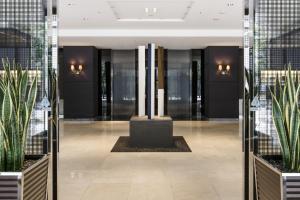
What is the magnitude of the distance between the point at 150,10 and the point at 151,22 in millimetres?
1657

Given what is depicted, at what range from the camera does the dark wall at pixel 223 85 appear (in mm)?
16266

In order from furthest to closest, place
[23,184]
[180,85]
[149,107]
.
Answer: [180,85]
[149,107]
[23,184]

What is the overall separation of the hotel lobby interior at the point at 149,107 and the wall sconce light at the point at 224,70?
1.6 inches

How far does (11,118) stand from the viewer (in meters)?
2.76

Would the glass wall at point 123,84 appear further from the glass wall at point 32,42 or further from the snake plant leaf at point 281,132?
the snake plant leaf at point 281,132

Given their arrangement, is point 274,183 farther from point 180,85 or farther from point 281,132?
point 180,85

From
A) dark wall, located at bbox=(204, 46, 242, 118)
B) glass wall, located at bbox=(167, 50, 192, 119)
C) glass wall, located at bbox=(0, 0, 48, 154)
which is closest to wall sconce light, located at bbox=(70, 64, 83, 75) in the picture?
glass wall, located at bbox=(167, 50, 192, 119)

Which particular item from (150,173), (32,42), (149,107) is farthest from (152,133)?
(32,42)

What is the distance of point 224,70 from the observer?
16391mm

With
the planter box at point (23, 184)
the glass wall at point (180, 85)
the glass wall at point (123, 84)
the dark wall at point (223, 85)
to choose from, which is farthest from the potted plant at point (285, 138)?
the glass wall at point (123, 84)

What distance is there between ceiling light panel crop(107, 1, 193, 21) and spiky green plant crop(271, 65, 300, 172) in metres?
6.53

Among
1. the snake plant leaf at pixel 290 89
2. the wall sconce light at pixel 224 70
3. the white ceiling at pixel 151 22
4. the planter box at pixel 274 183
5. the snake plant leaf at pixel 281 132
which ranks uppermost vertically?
the white ceiling at pixel 151 22

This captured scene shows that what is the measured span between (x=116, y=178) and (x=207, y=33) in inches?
338

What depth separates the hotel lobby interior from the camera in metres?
2.89
